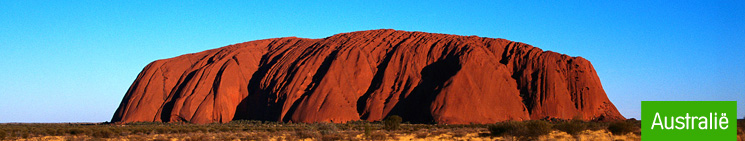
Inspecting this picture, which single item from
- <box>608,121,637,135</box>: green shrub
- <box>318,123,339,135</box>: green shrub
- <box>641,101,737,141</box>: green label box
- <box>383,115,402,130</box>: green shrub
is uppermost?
<box>641,101,737,141</box>: green label box

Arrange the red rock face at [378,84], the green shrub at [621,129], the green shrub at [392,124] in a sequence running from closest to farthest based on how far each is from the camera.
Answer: the green shrub at [621,129], the green shrub at [392,124], the red rock face at [378,84]

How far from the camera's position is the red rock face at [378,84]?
6378 cm

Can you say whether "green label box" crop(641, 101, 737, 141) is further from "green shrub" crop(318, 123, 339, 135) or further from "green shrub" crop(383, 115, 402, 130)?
"green shrub" crop(383, 115, 402, 130)

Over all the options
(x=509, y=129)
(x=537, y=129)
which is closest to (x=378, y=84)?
(x=509, y=129)

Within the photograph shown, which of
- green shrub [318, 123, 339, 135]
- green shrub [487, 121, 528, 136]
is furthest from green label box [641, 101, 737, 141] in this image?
green shrub [318, 123, 339, 135]

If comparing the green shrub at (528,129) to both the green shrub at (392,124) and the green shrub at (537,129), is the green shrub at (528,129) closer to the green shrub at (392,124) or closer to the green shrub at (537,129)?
the green shrub at (537,129)

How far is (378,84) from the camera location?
69.4 meters

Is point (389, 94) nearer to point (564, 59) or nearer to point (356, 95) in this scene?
point (356, 95)

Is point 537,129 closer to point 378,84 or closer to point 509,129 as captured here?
point 509,129

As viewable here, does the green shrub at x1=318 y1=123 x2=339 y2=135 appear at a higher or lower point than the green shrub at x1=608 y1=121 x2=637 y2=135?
lower

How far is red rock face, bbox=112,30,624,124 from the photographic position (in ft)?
209

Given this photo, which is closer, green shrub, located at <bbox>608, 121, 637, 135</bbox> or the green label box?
the green label box

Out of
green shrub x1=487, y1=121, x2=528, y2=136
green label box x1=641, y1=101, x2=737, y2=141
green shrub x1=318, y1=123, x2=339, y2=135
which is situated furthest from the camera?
green shrub x1=318, y1=123, x2=339, y2=135

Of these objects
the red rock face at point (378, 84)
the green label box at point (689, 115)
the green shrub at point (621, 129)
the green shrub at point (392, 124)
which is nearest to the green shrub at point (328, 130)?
the green shrub at point (392, 124)
